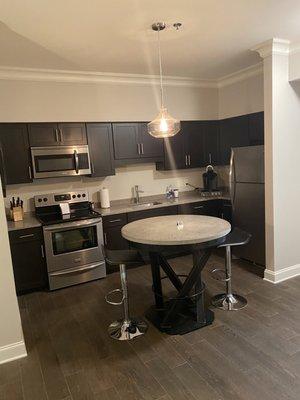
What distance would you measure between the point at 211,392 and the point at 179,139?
3.54 m

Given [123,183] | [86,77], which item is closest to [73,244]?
[123,183]

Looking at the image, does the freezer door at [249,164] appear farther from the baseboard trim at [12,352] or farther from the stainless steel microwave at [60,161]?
the baseboard trim at [12,352]

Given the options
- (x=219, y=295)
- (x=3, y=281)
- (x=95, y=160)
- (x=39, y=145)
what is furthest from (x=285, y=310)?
(x=39, y=145)

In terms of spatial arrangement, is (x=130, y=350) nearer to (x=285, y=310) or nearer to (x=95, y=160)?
(x=285, y=310)

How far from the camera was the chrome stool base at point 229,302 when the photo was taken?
9.95 ft

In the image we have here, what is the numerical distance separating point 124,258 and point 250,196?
6.78 feet

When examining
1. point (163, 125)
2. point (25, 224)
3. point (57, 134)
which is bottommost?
point (25, 224)

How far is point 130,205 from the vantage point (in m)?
4.46

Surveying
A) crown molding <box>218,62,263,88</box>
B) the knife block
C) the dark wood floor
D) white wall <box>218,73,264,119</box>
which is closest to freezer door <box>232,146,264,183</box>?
white wall <box>218,73,264,119</box>

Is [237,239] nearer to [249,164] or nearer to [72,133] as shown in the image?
[249,164]

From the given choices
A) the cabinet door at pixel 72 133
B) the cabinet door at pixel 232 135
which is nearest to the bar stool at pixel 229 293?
the cabinet door at pixel 232 135

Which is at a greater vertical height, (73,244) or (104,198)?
(104,198)

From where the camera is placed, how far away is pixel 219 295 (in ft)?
10.7

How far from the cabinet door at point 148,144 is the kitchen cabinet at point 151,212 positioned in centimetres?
84
